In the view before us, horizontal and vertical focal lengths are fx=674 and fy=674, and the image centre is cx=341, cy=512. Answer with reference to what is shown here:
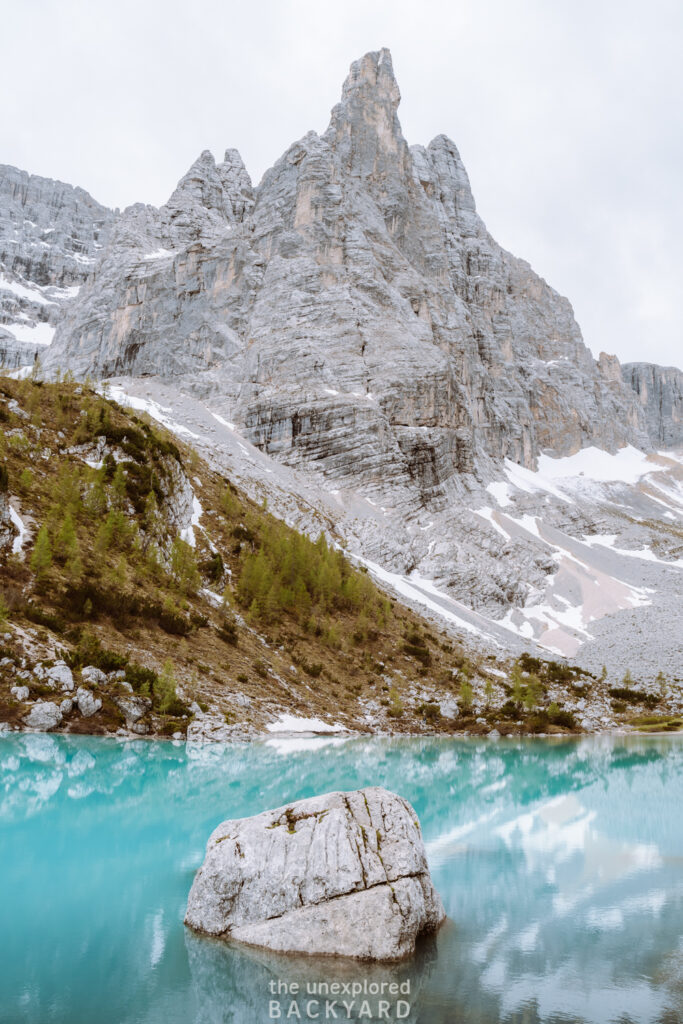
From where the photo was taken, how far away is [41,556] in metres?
42.4

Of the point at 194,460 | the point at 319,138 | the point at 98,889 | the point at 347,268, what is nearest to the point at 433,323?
the point at 347,268

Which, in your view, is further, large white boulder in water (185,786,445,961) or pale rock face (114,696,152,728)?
pale rock face (114,696,152,728)

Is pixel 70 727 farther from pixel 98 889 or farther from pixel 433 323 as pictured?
pixel 433 323

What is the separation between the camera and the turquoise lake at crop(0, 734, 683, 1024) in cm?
998

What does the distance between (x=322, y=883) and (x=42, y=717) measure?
24.7 m

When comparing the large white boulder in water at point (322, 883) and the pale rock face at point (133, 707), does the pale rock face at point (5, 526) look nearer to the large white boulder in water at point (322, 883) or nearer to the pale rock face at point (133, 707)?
the pale rock face at point (133, 707)

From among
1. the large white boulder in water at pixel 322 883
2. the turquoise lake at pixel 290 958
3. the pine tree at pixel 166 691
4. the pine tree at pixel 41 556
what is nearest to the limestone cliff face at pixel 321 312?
the pine tree at pixel 41 556

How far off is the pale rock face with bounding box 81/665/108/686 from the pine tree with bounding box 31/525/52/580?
29.2 ft

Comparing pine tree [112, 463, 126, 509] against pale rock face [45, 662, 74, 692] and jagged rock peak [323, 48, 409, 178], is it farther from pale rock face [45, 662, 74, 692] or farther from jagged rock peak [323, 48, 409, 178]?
jagged rock peak [323, 48, 409, 178]

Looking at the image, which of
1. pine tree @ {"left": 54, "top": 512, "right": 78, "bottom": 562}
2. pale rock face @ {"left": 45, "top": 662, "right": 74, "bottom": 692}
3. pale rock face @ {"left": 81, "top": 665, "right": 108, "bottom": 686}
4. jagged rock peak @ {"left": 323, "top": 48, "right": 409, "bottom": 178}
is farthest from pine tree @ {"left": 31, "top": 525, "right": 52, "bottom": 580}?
jagged rock peak @ {"left": 323, "top": 48, "right": 409, "bottom": 178}

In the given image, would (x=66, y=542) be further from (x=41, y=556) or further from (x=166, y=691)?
(x=166, y=691)

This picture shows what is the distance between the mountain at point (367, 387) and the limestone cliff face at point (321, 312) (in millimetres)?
461

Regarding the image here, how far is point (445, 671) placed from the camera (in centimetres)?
6091

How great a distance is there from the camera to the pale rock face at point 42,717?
31.7 metres
